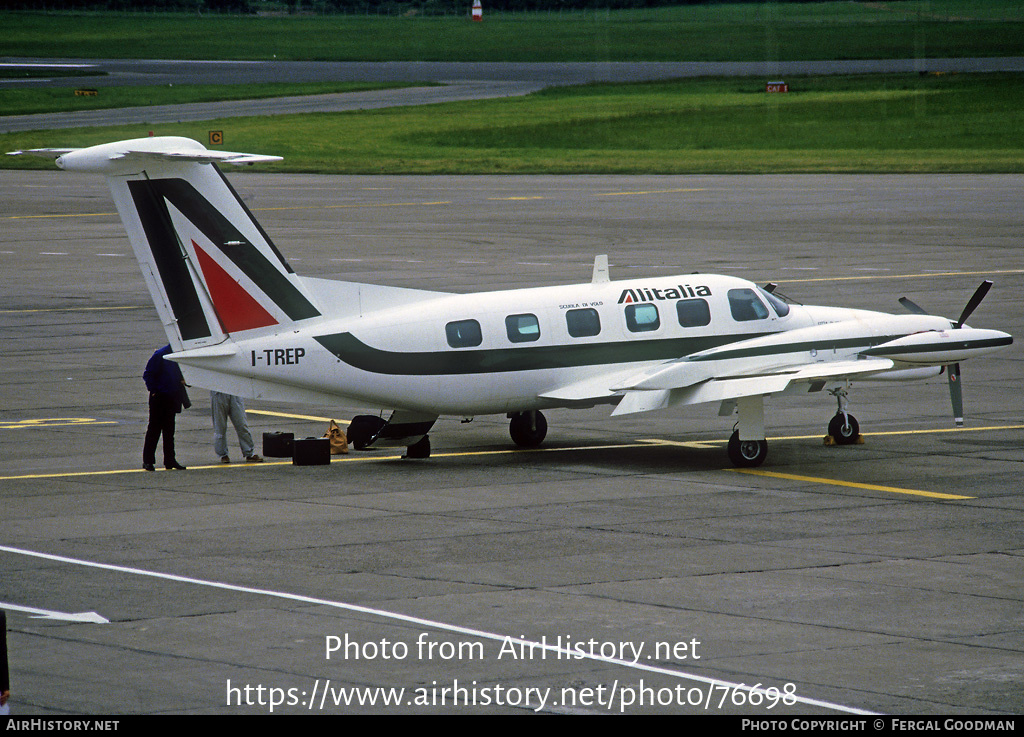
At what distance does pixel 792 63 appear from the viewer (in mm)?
145000

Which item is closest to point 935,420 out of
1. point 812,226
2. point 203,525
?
A: point 203,525

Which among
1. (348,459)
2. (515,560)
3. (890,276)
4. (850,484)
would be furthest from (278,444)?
(890,276)

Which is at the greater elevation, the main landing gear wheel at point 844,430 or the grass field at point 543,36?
the grass field at point 543,36

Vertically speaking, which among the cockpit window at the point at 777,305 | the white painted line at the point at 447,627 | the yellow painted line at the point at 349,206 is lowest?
the white painted line at the point at 447,627

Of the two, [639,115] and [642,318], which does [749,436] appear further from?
[639,115]

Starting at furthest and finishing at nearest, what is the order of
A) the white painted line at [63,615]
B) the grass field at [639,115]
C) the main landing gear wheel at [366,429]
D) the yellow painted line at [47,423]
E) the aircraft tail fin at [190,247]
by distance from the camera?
the grass field at [639,115] → the yellow painted line at [47,423] → the main landing gear wheel at [366,429] → the aircraft tail fin at [190,247] → the white painted line at [63,615]

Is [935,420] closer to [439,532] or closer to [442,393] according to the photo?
[442,393]

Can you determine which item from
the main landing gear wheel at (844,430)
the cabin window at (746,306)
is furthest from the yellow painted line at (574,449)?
the cabin window at (746,306)

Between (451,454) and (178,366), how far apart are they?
4.91m

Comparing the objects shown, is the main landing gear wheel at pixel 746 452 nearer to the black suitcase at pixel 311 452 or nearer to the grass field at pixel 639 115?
Result: the black suitcase at pixel 311 452

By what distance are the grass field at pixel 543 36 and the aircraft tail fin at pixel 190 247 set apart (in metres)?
129

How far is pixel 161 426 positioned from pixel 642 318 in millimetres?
8173

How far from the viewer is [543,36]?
180750 millimetres

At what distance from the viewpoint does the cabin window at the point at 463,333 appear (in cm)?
2461
